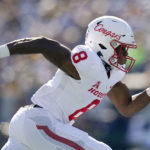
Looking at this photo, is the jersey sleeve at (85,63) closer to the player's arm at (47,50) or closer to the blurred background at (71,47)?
the player's arm at (47,50)

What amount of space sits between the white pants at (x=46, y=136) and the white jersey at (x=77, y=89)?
88 millimetres

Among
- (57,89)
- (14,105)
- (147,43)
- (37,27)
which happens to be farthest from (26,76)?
(57,89)

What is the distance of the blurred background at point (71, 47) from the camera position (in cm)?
528

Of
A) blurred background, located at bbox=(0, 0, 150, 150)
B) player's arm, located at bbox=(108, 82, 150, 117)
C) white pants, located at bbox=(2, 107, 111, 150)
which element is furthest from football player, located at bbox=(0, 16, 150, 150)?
blurred background, located at bbox=(0, 0, 150, 150)

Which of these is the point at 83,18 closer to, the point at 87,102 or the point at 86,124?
the point at 86,124

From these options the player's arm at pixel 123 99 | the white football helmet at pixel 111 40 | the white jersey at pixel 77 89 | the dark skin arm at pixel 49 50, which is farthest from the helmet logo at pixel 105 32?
the player's arm at pixel 123 99

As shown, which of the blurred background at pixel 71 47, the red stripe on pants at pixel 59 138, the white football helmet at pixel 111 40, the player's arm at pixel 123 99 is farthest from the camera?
the blurred background at pixel 71 47

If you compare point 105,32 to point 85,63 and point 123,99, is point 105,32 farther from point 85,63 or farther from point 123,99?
point 123,99

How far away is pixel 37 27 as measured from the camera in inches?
258

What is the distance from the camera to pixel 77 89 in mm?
2711

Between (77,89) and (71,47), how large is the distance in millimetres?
3373

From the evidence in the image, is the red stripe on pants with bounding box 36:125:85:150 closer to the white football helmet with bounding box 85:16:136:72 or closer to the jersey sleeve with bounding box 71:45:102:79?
the jersey sleeve with bounding box 71:45:102:79

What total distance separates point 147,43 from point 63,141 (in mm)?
3322

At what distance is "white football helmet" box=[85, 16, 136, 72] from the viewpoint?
9.54 ft
